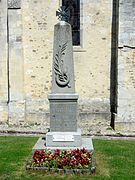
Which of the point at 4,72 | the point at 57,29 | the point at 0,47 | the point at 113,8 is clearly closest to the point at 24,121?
the point at 4,72

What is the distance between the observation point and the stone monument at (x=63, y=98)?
8641 mm

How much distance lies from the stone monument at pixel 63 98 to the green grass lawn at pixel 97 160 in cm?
65

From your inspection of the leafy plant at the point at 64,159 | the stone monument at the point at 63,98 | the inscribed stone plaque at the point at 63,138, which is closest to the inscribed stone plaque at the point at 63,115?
the stone monument at the point at 63,98

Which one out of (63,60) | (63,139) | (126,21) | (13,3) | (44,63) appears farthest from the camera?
(44,63)

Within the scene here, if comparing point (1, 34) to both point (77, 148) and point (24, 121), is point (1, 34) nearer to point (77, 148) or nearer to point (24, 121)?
point (24, 121)

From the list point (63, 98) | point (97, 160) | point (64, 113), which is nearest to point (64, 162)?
point (97, 160)

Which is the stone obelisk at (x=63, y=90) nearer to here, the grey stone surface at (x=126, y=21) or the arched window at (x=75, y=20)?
the grey stone surface at (x=126, y=21)

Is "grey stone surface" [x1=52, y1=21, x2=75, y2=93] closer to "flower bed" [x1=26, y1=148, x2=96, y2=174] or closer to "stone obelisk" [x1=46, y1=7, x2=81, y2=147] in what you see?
"stone obelisk" [x1=46, y1=7, x2=81, y2=147]

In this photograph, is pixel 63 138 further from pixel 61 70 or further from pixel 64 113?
pixel 61 70

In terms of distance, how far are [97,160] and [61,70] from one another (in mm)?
2303

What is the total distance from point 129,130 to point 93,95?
7.29 ft

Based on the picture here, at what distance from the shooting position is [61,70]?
8.70 meters

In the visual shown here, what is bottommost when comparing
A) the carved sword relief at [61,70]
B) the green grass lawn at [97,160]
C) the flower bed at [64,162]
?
the green grass lawn at [97,160]

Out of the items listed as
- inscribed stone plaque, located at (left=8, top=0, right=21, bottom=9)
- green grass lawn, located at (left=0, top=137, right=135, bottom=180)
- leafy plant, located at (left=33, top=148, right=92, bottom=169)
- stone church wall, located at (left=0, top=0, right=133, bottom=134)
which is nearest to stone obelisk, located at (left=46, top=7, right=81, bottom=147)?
leafy plant, located at (left=33, top=148, right=92, bottom=169)
